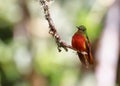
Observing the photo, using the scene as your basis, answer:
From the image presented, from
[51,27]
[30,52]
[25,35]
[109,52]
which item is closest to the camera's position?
[51,27]

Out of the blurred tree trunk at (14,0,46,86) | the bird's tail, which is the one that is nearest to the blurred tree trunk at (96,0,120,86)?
the blurred tree trunk at (14,0,46,86)

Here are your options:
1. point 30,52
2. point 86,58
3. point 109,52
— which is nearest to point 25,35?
Result: point 30,52

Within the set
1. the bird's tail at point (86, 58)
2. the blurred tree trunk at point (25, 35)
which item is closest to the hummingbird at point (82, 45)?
the bird's tail at point (86, 58)

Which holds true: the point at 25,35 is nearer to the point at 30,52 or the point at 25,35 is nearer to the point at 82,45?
the point at 30,52

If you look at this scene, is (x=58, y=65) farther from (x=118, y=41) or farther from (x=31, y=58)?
(x=118, y=41)

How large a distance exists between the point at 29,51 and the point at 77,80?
826mm

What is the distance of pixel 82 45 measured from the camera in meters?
0.73

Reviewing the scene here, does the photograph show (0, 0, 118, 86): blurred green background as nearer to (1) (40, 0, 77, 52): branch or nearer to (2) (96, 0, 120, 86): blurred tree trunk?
(2) (96, 0, 120, 86): blurred tree trunk

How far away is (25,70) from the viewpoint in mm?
4965

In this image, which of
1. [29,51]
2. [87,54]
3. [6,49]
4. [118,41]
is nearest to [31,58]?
[29,51]

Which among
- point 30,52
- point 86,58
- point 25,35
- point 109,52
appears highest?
point 86,58

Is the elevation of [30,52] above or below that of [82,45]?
below

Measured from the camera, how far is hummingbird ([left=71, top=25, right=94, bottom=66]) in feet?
2.36

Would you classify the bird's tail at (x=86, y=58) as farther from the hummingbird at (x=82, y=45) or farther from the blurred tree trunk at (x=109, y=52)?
the blurred tree trunk at (x=109, y=52)
